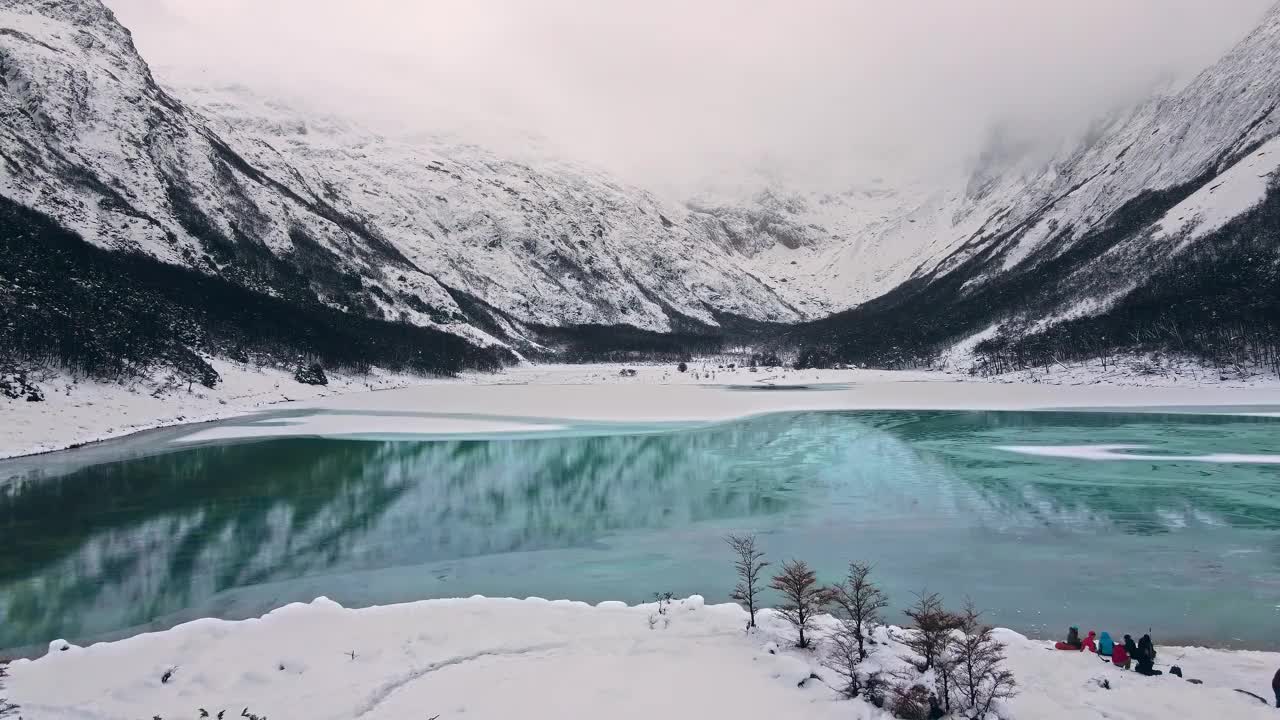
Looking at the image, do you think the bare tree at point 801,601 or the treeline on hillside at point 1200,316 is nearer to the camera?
the bare tree at point 801,601

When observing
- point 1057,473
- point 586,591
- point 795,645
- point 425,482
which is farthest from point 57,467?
point 1057,473

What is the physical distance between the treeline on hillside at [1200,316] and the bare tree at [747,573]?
3733 inches

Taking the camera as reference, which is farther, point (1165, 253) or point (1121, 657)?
point (1165, 253)

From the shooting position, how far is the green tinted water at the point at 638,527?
17.5 meters

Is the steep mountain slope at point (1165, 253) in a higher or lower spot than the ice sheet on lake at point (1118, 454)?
higher

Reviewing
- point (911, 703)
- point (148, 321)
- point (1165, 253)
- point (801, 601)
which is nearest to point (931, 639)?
point (911, 703)

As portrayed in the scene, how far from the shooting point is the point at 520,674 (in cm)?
1252

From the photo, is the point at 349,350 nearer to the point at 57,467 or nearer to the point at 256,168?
the point at 57,467

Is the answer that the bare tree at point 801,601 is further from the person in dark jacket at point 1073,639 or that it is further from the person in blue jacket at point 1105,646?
the person in blue jacket at point 1105,646

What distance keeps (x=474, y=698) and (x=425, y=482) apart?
24.8 meters

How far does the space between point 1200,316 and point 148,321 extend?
151531mm

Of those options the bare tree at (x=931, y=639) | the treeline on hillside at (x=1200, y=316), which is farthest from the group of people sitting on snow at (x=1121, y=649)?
the treeline on hillside at (x=1200, y=316)

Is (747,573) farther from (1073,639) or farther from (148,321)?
(148,321)

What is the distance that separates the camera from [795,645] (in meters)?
13.5
